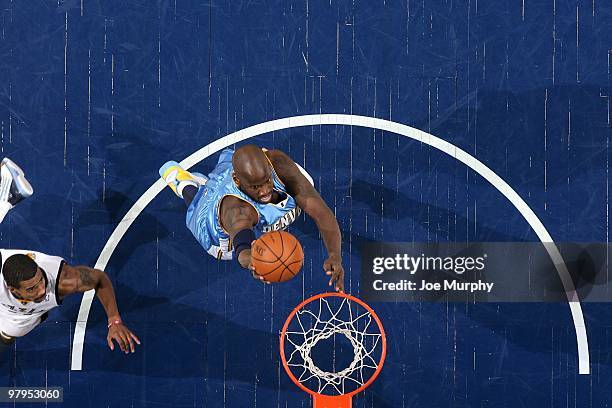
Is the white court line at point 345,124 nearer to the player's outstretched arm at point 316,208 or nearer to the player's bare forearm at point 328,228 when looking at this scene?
the player's outstretched arm at point 316,208

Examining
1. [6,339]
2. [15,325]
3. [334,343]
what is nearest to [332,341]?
[334,343]

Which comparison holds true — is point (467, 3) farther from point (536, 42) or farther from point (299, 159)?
point (299, 159)

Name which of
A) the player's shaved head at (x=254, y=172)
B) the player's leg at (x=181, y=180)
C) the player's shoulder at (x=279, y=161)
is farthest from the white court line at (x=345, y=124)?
the player's shaved head at (x=254, y=172)

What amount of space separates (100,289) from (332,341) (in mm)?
2113

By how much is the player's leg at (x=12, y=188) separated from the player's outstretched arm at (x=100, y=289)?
2.40ft

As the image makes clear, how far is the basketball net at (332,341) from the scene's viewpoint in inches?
270

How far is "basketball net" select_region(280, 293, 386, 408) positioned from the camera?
6.86 m

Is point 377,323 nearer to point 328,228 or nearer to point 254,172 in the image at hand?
point 328,228

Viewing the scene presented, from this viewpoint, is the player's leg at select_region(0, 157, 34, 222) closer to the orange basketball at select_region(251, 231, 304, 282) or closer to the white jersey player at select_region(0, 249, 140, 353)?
the white jersey player at select_region(0, 249, 140, 353)

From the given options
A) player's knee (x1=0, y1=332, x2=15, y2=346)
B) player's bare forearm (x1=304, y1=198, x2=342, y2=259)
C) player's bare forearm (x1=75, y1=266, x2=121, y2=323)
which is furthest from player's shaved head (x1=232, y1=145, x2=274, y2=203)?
player's knee (x1=0, y1=332, x2=15, y2=346)

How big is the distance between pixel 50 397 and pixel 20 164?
2.16 meters

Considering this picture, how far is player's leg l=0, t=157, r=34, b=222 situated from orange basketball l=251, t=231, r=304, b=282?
2494 millimetres

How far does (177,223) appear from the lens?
23.0 ft

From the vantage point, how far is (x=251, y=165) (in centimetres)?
522
